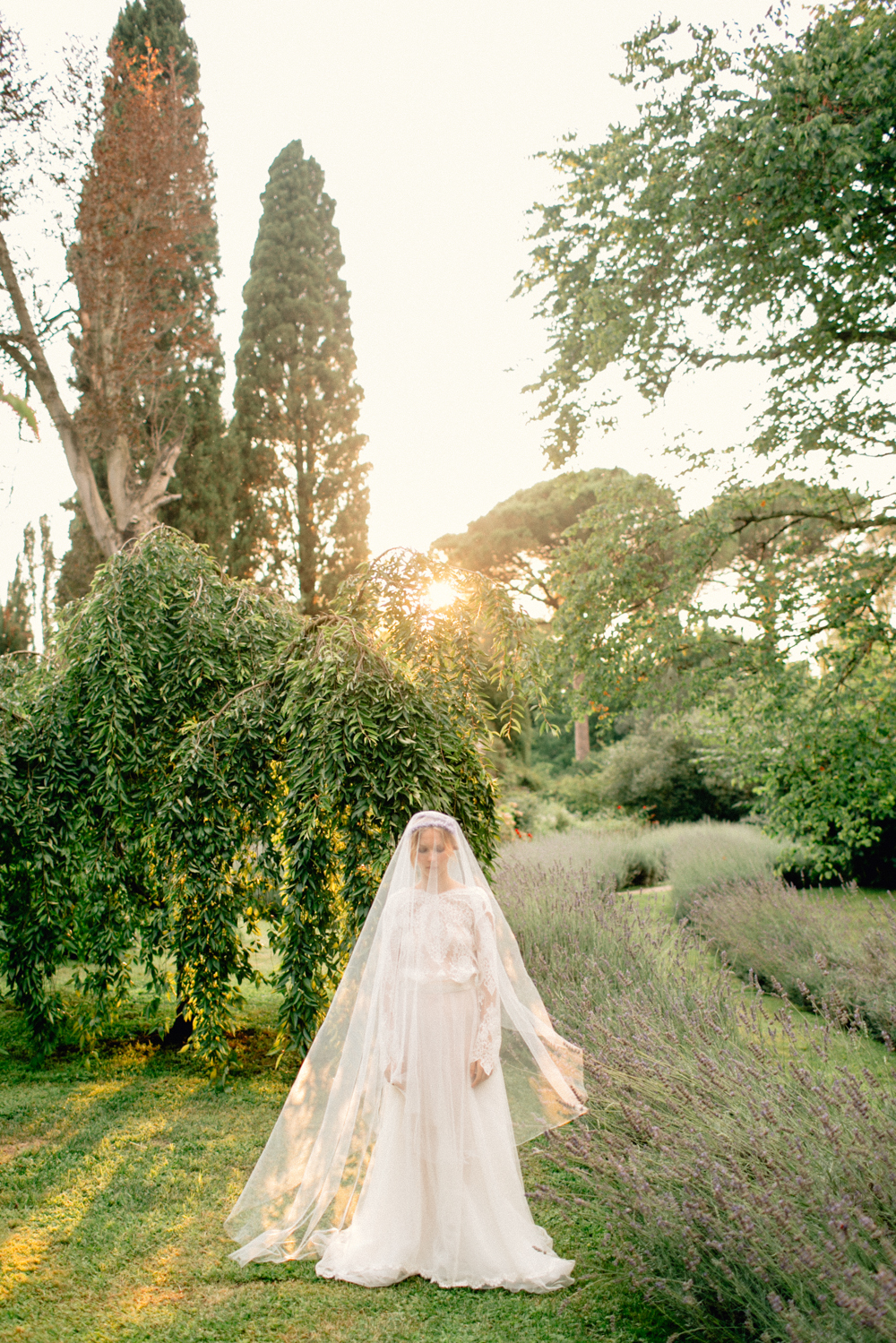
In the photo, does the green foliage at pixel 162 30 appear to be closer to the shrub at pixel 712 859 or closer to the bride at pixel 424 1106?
the shrub at pixel 712 859

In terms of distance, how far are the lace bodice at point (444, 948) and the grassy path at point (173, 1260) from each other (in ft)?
2.96

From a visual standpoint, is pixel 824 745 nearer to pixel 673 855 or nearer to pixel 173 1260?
pixel 673 855

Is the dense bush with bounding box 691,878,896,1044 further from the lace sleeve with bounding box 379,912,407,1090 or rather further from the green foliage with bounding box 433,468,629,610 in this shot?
the green foliage with bounding box 433,468,629,610

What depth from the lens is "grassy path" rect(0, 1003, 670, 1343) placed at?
2900mm

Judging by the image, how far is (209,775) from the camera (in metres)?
5.36

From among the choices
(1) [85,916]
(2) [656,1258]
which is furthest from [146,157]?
(2) [656,1258]

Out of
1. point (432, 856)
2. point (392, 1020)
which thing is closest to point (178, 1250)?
point (392, 1020)

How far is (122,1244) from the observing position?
139 inches

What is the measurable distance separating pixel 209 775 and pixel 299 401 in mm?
16237

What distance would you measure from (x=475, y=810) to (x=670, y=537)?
4183mm

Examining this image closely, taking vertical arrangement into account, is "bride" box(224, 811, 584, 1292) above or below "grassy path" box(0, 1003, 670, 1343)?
above

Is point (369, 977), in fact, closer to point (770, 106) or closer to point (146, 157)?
point (770, 106)

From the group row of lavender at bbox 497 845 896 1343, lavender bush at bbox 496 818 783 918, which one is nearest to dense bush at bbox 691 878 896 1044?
row of lavender at bbox 497 845 896 1343

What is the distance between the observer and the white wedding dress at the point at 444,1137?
3.23 m
